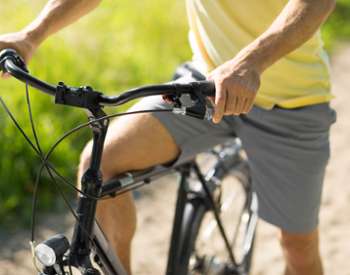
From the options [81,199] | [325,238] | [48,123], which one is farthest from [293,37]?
[48,123]

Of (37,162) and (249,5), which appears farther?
(37,162)

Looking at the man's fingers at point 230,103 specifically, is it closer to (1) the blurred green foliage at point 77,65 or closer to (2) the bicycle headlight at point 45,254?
(2) the bicycle headlight at point 45,254

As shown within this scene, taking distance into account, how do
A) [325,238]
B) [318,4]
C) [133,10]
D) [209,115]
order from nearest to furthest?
[209,115] < [318,4] < [325,238] < [133,10]

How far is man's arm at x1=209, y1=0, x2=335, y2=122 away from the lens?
2.12 metres

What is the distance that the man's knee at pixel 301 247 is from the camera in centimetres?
293

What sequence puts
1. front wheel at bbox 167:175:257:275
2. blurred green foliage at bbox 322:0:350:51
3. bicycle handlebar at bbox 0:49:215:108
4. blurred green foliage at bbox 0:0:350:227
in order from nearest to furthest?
bicycle handlebar at bbox 0:49:215:108 → front wheel at bbox 167:175:257:275 → blurred green foliage at bbox 0:0:350:227 → blurred green foliage at bbox 322:0:350:51

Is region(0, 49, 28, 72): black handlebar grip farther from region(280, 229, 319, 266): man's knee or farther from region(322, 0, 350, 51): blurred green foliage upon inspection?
region(322, 0, 350, 51): blurred green foliage

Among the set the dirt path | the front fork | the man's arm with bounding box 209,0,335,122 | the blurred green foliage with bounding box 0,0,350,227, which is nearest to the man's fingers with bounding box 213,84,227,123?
the man's arm with bounding box 209,0,335,122

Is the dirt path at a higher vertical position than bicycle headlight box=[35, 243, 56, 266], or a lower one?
higher

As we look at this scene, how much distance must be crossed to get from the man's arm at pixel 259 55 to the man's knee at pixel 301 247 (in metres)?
0.91

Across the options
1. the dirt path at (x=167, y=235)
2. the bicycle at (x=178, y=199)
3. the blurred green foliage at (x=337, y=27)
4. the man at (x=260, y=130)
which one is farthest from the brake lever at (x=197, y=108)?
the blurred green foliage at (x=337, y=27)

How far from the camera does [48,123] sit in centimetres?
493

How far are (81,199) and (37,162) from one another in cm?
249

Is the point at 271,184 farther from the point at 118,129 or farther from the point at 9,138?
the point at 9,138
